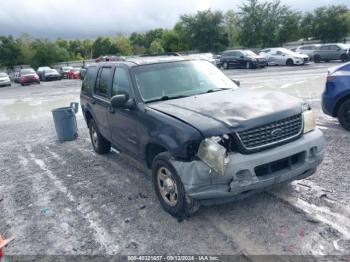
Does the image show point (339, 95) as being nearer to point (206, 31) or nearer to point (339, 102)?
point (339, 102)

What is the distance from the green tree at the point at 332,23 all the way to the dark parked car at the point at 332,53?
16.5 metres

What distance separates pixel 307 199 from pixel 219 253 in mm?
1546

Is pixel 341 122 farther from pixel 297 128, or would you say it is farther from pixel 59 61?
pixel 59 61

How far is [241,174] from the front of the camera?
348 centimetres

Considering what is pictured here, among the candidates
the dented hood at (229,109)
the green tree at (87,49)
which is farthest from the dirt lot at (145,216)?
the green tree at (87,49)

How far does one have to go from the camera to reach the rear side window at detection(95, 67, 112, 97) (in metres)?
5.60

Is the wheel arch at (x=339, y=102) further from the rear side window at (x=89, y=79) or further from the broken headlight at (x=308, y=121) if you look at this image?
the rear side window at (x=89, y=79)

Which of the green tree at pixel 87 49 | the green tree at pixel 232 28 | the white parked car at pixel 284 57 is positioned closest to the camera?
the white parked car at pixel 284 57

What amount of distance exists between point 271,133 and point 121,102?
198 cm

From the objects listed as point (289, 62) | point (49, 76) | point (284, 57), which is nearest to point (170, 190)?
point (289, 62)

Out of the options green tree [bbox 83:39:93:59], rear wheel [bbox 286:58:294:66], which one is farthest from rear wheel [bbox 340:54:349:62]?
green tree [bbox 83:39:93:59]

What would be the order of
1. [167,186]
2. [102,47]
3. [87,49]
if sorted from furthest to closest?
[87,49] → [102,47] → [167,186]

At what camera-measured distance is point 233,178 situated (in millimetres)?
3449

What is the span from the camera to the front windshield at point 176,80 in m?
4.66
